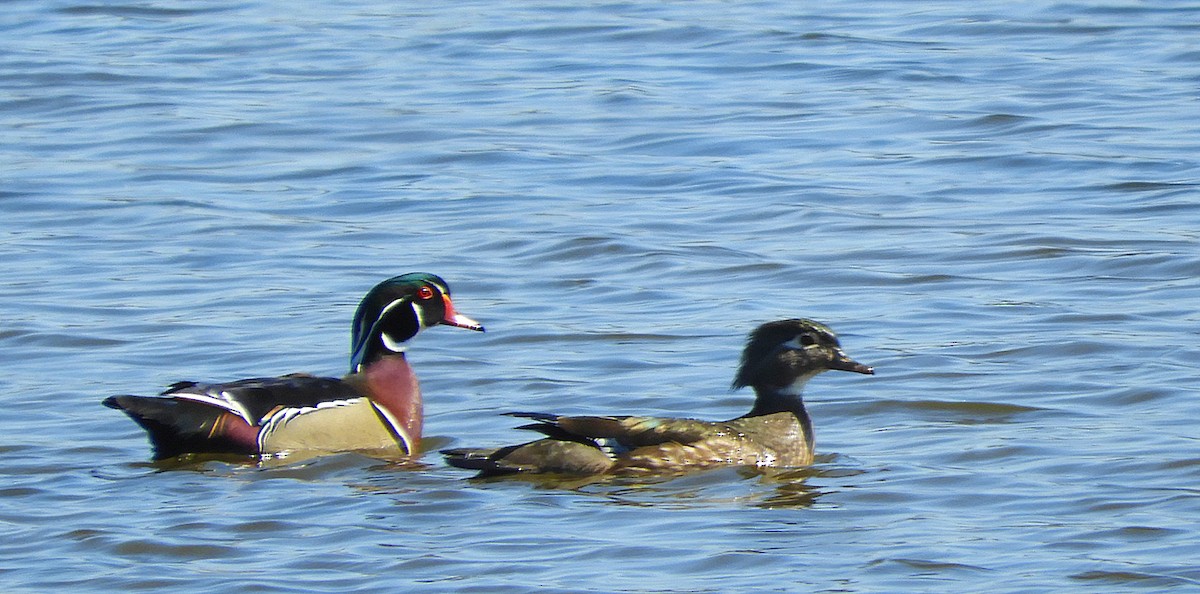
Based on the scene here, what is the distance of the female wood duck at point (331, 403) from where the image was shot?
11.0m

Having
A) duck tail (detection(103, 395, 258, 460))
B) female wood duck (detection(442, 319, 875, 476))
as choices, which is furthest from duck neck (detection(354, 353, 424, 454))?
female wood duck (detection(442, 319, 875, 476))

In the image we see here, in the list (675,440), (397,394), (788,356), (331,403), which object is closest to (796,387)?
(788,356)

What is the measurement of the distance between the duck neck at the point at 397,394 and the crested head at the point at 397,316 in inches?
2.8

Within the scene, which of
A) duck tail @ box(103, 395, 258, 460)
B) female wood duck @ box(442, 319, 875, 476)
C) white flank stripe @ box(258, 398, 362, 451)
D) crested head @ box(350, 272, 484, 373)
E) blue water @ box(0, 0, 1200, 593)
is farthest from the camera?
crested head @ box(350, 272, 484, 373)

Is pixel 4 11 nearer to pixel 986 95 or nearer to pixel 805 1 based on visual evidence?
pixel 805 1

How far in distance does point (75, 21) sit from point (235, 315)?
1299 cm

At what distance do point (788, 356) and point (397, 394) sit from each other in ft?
6.34

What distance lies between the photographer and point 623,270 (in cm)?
1473

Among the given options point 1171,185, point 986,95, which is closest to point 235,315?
point 1171,185

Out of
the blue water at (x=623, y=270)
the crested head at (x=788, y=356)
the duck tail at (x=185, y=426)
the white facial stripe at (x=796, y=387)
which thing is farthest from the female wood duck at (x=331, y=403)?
the white facial stripe at (x=796, y=387)

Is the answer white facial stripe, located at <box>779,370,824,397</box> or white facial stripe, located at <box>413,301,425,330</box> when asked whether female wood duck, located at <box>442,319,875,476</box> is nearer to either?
white facial stripe, located at <box>779,370,824,397</box>

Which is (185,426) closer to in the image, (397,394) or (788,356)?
(397,394)

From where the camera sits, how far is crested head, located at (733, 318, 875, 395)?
11211 mm

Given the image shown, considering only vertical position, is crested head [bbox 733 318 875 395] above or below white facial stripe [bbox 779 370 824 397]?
above
